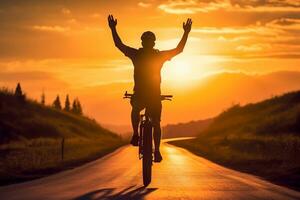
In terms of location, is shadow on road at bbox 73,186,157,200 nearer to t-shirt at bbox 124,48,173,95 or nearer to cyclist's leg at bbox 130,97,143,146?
cyclist's leg at bbox 130,97,143,146

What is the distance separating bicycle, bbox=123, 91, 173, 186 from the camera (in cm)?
1623

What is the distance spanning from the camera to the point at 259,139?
206 ft

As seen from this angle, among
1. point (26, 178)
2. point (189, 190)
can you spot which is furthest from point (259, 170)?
point (189, 190)

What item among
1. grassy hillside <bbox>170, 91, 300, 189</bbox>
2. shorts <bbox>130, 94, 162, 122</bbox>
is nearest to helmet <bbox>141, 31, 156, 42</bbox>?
shorts <bbox>130, 94, 162, 122</bbox>

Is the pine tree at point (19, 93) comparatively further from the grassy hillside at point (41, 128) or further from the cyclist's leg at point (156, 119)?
the cyclist's leg at point (156, 119)

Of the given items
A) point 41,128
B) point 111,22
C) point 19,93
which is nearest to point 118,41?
point 111,22

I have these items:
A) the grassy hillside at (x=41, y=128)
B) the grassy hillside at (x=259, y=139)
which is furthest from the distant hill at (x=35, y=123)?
the grassy hillside at (x=259, y=139)

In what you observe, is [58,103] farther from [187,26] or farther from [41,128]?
[187,26]

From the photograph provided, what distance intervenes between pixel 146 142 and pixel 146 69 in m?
1.74

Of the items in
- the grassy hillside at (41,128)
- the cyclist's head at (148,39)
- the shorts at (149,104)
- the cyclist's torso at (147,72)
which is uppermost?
the cyclist's head at (148,39)

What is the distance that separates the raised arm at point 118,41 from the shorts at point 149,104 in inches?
41.8

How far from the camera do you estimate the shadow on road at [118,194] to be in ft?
47.8

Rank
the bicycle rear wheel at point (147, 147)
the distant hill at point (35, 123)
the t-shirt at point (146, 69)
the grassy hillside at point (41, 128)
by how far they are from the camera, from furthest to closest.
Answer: the distant hill at point (35, 123)
the grassy hillside at point (41, 128)
the t-shirt at point (146, 69)
the bicycle rear wheel at point (147, 147)

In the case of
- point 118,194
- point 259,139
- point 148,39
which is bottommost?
point 259,139
